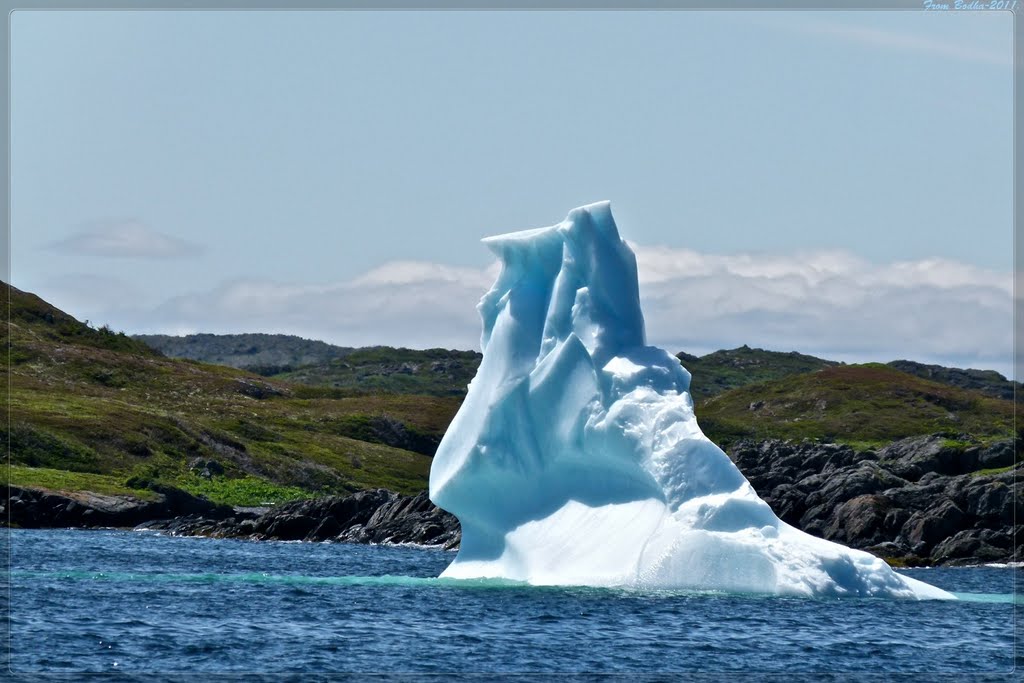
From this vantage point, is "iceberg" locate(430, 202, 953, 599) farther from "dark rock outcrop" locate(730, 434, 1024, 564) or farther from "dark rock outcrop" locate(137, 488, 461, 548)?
"dark rock outcrop" locate(137, 488, 461, 548)

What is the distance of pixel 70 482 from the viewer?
106500 mm

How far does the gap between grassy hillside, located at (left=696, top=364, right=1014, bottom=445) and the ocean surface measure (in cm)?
10337

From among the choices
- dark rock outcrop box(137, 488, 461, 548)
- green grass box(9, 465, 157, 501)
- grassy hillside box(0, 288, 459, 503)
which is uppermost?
grassy hillside box(0, 288, 459, 503)

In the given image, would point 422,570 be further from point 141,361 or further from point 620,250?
point 141,361

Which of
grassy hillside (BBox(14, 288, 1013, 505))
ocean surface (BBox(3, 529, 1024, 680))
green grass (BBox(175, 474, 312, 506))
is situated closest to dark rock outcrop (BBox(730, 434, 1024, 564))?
ocean surface (BBox(3, 529, 1024, 680))

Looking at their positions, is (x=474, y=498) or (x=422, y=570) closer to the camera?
(x=474, y=498)

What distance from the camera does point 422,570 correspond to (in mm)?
61906

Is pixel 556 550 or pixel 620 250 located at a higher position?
pixel 620 250

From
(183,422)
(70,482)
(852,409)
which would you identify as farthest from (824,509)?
(852,409)

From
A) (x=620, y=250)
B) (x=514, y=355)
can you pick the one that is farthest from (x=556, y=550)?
(x=620, y=250)

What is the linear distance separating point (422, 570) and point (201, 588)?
49.1ft

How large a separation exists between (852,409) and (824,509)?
9248cm

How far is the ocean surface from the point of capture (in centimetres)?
3297

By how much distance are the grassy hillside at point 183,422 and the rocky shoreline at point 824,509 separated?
330 inches
